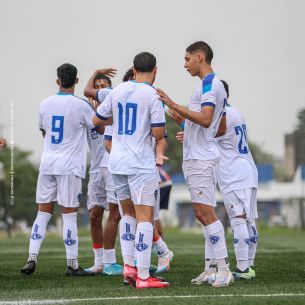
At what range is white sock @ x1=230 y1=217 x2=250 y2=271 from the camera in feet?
35.0

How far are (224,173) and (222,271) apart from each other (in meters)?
1.94

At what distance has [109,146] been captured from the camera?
10.5 metres

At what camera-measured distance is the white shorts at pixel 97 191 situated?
11766 mm

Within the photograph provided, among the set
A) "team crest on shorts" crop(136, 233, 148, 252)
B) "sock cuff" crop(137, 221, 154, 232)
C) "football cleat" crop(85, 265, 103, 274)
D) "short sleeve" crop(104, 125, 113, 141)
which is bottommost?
"football cleat" crop(85, 265, 103, 274)

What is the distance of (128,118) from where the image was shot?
9.32 metres

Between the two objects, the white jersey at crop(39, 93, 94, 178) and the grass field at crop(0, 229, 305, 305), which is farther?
the white jersey at crop(39, 93, 94, 178)

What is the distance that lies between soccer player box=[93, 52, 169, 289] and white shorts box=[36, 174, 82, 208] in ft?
6.24

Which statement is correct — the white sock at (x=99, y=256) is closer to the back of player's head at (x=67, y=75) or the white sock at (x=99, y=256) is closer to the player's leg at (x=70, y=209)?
the player's leg at (x=70, y=209)

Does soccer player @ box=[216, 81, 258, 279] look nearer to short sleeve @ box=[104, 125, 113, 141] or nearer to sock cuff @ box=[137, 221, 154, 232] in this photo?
short sleeve @ box=[104, 125, 113, 141]

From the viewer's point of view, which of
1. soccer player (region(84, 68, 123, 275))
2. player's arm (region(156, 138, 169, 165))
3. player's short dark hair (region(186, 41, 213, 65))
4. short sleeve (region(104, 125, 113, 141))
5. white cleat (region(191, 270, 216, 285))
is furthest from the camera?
soccer player (region(84, 68, 123, 275))

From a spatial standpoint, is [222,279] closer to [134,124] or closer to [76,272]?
[134,124]

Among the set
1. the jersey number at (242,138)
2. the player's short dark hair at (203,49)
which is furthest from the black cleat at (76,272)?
the player's short dark hair at (203,49)

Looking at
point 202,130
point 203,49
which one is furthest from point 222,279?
point 203,49

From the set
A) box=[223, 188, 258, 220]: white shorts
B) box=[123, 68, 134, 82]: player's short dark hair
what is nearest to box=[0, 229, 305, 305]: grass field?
box=[223, 188, 258, 220]: white shorts
